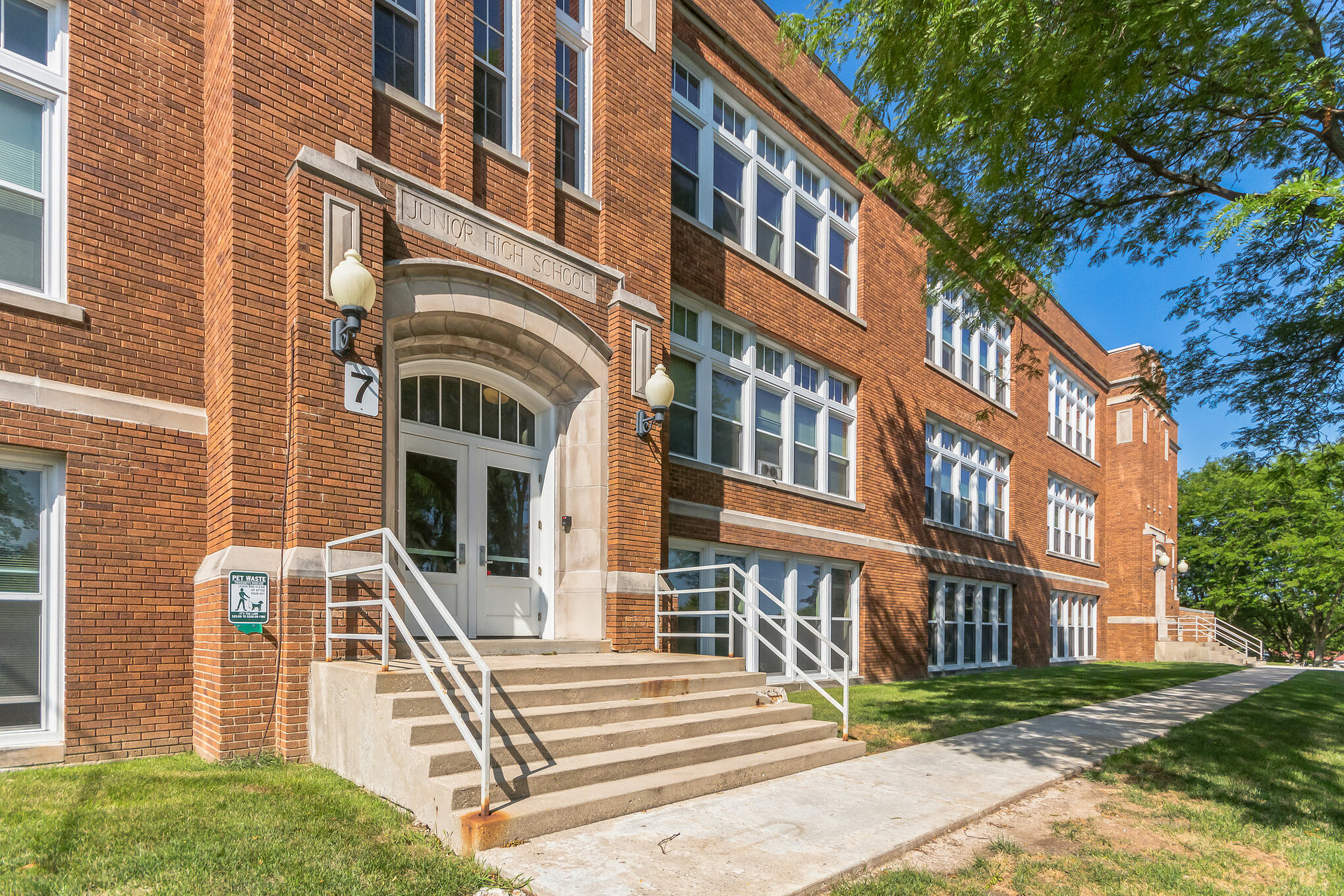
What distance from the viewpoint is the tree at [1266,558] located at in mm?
38375

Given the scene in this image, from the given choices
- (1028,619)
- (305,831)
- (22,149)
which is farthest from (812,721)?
(1028,619)

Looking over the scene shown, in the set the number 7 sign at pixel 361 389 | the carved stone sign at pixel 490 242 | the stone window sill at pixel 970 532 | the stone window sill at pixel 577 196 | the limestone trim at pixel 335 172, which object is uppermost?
the stone window sill at pixel 577 196

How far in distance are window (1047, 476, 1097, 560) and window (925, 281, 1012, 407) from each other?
5.72 m

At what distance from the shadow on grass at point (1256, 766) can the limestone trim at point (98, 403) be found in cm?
882

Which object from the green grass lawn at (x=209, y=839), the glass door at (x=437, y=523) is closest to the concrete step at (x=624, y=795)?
the green grass lawn at (x=209, y=839)

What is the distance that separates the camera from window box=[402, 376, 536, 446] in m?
8.91

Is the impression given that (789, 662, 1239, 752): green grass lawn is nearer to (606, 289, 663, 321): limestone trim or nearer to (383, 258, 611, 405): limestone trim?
(383, 258, 611, 405): limestone trim

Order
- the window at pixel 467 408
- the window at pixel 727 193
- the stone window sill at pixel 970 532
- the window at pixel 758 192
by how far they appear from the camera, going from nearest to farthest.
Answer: the window at pixel 467 408 → the window at pixel 758 192 → the window at pixel 727 193 → the stone window sill at pixel 970 532

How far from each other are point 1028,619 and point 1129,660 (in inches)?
377

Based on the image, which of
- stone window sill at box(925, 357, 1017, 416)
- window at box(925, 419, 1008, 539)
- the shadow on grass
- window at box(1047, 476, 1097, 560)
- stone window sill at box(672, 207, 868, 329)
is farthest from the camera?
window at box(1047, 476, 1097, 560)

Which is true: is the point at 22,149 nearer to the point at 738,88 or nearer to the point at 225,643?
the point at 225,643

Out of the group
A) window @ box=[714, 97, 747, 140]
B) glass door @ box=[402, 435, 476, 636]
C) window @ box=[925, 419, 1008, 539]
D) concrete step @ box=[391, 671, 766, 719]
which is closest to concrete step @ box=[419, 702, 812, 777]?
concrete step @ box=[391, 671, 766, 719]

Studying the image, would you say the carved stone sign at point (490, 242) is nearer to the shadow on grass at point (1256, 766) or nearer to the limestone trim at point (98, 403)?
the limestone trim at point (98, 403)

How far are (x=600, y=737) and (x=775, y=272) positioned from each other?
31.2 feet
